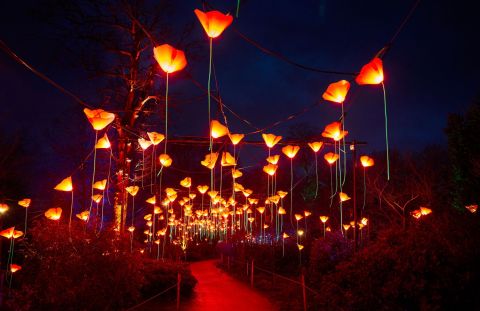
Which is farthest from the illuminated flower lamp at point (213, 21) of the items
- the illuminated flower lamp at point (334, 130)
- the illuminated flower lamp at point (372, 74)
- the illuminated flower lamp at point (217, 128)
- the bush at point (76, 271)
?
the illuminated flower lamp at point (334, 130)

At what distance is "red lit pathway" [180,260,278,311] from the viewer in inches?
405

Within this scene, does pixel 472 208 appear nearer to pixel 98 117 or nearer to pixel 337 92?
pixel 337 92

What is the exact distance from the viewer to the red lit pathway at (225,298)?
33.8 feet

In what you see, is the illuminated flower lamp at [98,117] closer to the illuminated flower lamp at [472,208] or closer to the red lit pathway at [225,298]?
the red lit pathway at [225,298]

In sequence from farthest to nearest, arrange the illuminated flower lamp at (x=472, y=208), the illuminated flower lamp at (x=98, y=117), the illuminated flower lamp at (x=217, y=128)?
the illuminated flower lamp at (x=217, y=128) → the illuminated flower lamp at (x=98, y=117) → the illuminated flower lamp at (x=472, y=208)

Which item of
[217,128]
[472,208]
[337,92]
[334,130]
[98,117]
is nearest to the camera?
[337,92]

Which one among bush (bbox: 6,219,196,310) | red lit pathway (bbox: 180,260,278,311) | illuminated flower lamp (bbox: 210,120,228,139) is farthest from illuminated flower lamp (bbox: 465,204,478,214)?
bush (bbox: 6,219,196,310)

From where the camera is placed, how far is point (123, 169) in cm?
1233

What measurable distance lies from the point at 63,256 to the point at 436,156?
28607 millimetres

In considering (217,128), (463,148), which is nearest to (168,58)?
(217,128)

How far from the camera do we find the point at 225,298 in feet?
38.5

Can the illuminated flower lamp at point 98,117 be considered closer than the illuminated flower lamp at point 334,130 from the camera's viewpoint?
Yes

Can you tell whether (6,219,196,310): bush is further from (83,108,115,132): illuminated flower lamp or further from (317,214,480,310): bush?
(317,214,480,310): bush

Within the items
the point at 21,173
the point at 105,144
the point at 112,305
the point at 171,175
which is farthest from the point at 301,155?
the point at 112,305
